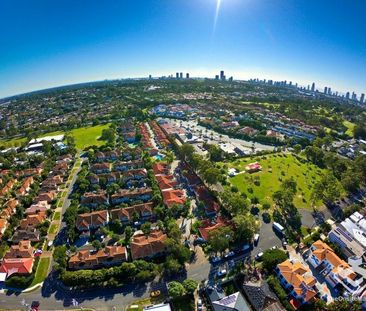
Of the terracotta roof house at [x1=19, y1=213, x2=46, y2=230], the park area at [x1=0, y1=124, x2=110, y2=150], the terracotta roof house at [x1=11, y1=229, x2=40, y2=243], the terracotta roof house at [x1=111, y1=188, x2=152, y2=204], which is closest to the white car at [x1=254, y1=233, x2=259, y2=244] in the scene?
the terracotta roof house at [x1=111, y1=188, x2=152, y2=204]

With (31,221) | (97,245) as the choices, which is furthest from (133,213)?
(31,221)

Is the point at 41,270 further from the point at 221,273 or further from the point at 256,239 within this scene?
the point at 256,239

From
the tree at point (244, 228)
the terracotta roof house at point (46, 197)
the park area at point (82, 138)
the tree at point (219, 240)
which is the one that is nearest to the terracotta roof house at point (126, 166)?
the terracotta roof house at point (46, 197)

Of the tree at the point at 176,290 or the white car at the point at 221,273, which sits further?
the white car at the point at 221,273

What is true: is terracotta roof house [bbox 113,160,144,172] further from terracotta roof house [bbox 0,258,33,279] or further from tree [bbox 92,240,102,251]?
terracotta roof house [bbox 0,258,33,279]

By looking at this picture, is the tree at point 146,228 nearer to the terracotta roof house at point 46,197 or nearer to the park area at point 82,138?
the terracotta roof house at point 46,197

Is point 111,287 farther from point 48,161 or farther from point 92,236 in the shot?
point 48,161

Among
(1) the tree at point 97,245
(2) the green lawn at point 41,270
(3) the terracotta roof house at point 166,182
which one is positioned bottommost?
(2) the green lawn at point 41,270
